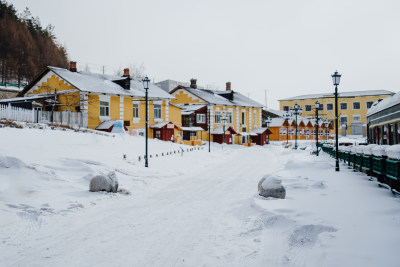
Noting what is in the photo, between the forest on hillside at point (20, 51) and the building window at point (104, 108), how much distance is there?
109ft

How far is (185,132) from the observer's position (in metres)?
41.5

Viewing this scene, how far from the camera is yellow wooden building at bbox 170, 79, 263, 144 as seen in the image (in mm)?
42344

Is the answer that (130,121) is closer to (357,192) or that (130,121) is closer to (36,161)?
(36,161)

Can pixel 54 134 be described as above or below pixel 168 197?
above

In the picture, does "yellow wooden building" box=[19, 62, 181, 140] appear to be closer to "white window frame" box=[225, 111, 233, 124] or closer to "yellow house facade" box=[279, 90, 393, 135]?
"white window frame" box=[225, 111, 233, 124]

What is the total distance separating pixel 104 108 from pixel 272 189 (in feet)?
78.7

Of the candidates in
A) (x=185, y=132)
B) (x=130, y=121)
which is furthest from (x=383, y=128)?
(x=185, y=132)

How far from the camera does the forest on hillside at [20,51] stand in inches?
2138

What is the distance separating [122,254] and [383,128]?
15817 mm

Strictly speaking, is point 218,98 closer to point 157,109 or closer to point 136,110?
point 157,109

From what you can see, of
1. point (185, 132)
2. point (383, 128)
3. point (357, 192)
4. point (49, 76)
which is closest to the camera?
point (357, 192)

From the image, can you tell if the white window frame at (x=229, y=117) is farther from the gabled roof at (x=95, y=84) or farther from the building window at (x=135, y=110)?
the building window at (x=135, y=110)

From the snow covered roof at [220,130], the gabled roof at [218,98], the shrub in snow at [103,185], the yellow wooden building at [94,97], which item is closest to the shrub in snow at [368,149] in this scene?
the shrub in snow at [103,185]

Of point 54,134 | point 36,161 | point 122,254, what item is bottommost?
point 122,254
